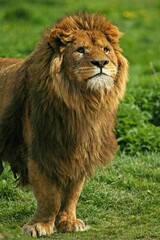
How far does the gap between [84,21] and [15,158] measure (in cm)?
123

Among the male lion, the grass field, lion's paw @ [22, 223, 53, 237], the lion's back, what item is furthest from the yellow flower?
lion's paw @ [22, 223, 53, 237]

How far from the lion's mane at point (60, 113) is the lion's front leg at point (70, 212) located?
24cm

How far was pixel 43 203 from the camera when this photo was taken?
7.09 metres

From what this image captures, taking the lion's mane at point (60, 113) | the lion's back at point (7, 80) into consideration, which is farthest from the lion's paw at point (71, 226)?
the lion's back at point (7, 80)

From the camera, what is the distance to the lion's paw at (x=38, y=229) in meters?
7.09

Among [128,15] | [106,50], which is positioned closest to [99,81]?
[106,50]

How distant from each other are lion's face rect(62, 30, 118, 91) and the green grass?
1182 mm

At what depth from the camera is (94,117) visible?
694 cm

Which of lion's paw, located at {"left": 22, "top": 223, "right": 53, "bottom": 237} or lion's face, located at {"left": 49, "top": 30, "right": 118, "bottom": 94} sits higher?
lion's face, located at {"left": 49, "top": 30, "right": 118, "bottom": 94}

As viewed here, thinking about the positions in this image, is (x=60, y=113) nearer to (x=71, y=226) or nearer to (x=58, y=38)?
(x=58, y=38)

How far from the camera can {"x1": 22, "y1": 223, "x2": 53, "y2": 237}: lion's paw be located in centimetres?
709

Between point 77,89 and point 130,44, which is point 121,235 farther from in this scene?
point 130,44

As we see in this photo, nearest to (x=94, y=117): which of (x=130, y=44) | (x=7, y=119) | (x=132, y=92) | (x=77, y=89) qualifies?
(x=77, y=89)

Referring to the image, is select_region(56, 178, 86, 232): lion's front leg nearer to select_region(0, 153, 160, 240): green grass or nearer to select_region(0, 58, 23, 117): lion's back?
select_region(0, 153, 160, 240): green grass
